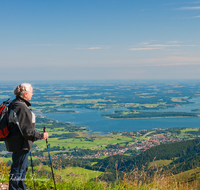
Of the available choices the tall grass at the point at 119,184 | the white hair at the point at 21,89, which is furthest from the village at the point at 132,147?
the white hair at the point at 21,89

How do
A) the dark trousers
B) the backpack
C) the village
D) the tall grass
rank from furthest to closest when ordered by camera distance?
1. the village
2. the tall grass
3. the dark trousers
4. the backpack

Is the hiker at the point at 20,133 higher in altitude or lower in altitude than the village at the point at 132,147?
higher

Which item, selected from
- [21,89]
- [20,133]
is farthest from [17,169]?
[21,89]

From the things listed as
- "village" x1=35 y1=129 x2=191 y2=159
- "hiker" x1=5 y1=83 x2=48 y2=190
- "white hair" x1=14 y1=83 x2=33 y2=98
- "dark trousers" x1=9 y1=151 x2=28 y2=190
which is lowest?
"village" x1=35 y1=129 x2=191 y2=159

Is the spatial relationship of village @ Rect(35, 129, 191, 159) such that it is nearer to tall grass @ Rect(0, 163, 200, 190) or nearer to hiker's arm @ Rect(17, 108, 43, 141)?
tall grass @ Rect(0, 163, 200, 190)

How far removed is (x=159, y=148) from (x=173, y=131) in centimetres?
2555

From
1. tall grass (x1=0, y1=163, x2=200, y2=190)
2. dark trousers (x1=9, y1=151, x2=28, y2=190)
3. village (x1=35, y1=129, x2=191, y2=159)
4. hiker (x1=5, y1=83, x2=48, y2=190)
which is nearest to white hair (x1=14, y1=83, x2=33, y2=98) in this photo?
hiker (x1=5, y1=83, x2=48, y2=190)

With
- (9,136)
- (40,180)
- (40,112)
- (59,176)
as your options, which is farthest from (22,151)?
(40,112)

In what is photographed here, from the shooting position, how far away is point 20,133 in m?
2.84

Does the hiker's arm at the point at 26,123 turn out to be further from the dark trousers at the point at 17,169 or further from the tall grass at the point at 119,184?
the tall grass at the point at 119,184

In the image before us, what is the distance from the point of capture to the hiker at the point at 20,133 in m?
2.76

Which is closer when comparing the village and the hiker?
the hiker

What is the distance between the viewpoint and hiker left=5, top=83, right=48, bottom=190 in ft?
9.06

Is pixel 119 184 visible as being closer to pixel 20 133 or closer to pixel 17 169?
pixel 17 169
